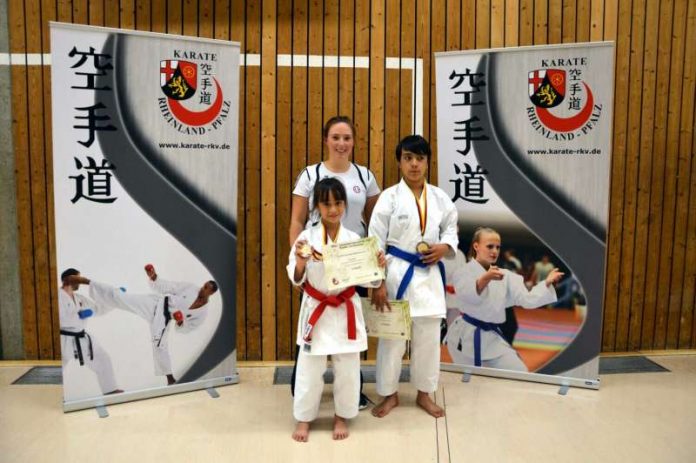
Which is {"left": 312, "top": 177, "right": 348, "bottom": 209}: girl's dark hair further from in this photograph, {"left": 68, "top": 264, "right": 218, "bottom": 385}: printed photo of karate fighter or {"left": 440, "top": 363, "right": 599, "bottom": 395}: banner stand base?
{"left": 440, "top": 363, "right": 599, "bottom": 395}: banner stand base

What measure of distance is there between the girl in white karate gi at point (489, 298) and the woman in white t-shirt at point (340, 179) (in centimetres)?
87

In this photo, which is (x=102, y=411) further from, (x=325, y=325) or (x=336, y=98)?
(x=336, y=98)

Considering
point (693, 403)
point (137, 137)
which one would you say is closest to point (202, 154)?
point (137, 137)

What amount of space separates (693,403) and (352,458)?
2214 mm

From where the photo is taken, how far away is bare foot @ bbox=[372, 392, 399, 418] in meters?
3.35

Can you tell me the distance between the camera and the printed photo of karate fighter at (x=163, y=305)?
348 cm

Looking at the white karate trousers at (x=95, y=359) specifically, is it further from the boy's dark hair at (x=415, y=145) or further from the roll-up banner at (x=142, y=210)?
the boy's dark hair at (x=415, y=145)

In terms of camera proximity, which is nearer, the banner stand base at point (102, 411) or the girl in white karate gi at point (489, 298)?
the banner stand base at point (102, 411)

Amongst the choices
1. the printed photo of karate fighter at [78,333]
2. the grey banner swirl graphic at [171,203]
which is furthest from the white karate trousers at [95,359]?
the grey banner swirl graphic at [171,203]

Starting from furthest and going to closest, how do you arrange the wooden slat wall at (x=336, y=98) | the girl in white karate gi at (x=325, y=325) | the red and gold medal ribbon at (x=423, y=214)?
the wooden slat wall at (x=336, y=98), the red and gold medal ribbon at (x=423, y=214), the girl in white karate gi at (x=325, y=325)

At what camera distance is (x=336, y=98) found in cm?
430

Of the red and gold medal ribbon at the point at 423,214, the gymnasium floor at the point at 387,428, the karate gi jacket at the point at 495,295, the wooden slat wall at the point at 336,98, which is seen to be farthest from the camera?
the wooden slat wall at the point at 336,98

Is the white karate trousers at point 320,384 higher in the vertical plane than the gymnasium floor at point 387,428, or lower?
higher

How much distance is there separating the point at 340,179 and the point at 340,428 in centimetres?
137
